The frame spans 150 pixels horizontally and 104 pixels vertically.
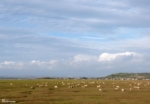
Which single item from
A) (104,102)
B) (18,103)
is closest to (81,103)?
(104,102)

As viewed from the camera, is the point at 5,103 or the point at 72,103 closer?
the point at 5,103

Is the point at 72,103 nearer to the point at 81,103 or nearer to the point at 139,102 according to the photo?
the point at 81,103

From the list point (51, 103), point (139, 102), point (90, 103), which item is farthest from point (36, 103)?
point (139, 102)

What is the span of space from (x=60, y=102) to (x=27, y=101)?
399cm

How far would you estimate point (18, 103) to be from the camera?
29.4m

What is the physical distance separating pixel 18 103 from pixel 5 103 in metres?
1.79

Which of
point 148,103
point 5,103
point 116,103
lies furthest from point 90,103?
point 5,103

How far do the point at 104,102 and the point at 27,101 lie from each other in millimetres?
9199

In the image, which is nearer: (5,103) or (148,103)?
(5,103)

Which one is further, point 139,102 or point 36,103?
point 139,102

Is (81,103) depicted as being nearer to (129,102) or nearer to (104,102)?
(104,102)

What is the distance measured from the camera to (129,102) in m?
31.2

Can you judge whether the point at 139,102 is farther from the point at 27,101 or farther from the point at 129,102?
the point at 27,101

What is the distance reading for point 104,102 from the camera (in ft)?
101
